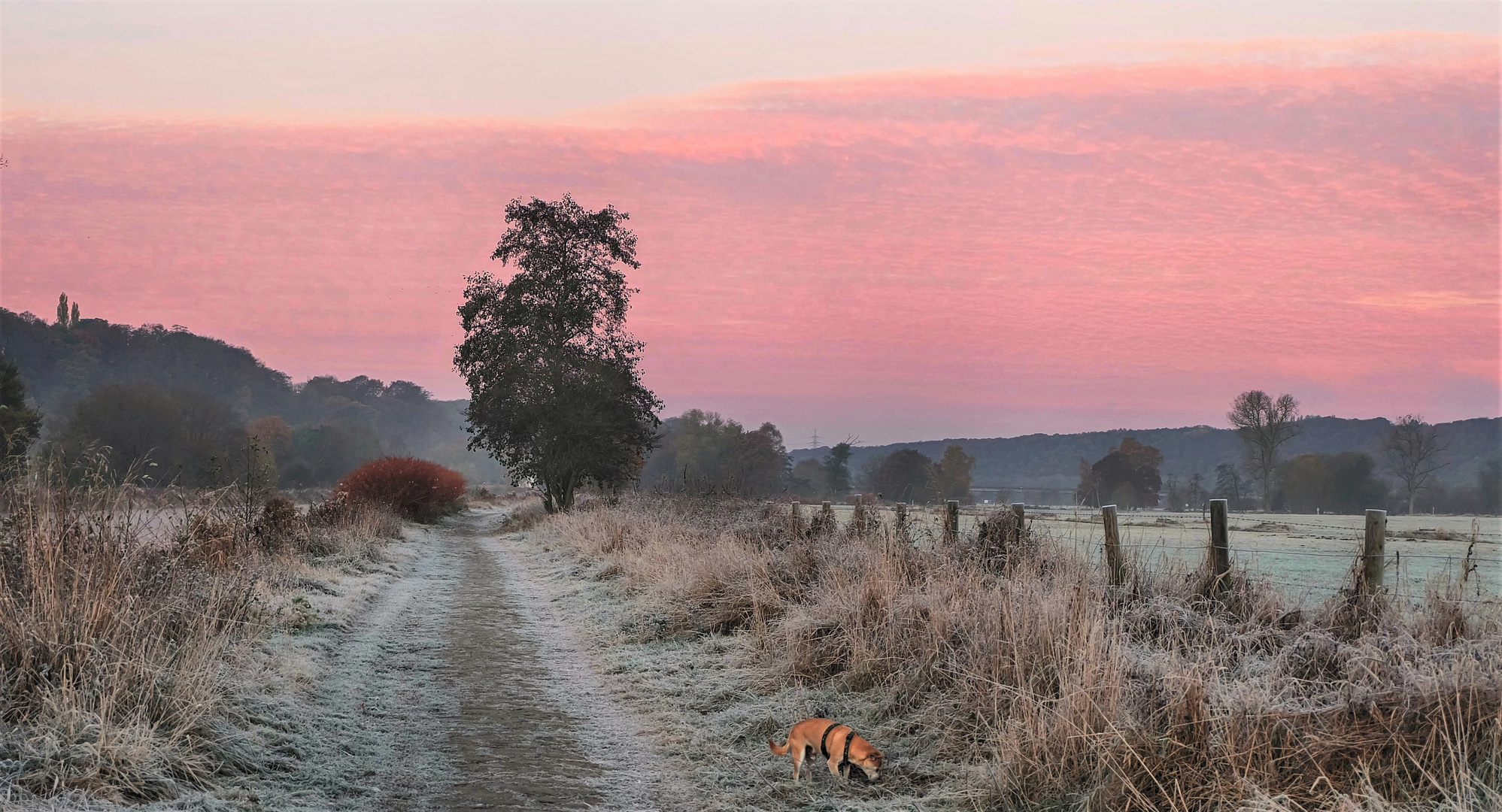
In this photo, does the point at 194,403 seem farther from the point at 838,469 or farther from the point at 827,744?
the point at 827,744

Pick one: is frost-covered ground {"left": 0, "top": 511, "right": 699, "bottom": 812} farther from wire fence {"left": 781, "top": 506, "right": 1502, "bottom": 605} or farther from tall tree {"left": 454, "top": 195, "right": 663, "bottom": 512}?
tall tree {"left": 454, "top": 195, "right": 663, "bottom": 512}

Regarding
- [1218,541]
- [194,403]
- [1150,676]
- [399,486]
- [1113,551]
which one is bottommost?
[1150,676]

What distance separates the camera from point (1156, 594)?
7.73 metres

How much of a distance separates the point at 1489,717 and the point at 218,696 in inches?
273

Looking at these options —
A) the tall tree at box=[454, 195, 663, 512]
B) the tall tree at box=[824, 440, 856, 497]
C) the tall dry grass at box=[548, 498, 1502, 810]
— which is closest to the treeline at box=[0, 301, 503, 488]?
the tall tree at box=[454, 195, 663, 512]

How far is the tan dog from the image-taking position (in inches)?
215

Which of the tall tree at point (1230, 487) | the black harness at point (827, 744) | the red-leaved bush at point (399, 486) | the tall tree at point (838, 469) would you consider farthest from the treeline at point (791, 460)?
the black harness at point (827, 744)

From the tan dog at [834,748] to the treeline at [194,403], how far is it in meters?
11.1

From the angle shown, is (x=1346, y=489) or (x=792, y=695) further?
(x=1346, y=489)

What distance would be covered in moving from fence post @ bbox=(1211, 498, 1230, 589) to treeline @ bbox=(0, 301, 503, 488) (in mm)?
12874

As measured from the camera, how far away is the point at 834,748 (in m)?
5.53

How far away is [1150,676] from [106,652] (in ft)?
20.0

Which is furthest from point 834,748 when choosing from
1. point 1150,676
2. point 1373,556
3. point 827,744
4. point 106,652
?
point 1373,556

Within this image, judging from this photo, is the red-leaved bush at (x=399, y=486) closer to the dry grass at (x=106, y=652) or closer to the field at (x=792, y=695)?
the field at (x=792, y=695)
